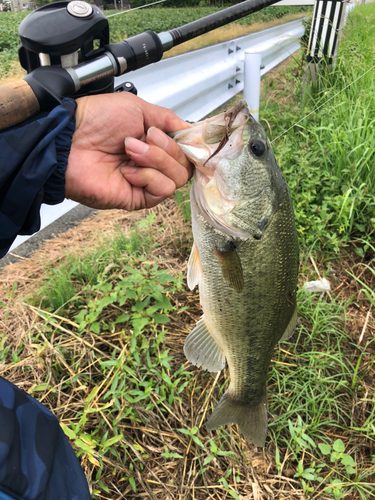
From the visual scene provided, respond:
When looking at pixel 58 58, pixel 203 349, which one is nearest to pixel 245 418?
pixel 203 349

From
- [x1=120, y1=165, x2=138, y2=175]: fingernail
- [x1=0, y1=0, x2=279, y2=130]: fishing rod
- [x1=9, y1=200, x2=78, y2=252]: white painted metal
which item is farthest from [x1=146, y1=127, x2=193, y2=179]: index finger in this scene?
[x1=9, y1=200, x2=78, y2=252]: white painted metal

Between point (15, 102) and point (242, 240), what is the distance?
1.00 metres

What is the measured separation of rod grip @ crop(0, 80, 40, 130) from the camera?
1.25 m

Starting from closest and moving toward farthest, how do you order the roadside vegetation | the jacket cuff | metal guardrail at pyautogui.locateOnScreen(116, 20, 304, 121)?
1. the jacket cuff
2. the roadside vegetation
3. metal guardrail at pyautogui.locateOnScreen(116, 20, 304, 121)

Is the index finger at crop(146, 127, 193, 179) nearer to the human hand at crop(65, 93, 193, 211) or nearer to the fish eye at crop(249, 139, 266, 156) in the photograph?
the human hand at crop(65, 93, 193, 211)

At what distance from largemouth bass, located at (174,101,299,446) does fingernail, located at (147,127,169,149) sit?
4.1 inches

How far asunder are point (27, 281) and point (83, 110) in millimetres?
1479

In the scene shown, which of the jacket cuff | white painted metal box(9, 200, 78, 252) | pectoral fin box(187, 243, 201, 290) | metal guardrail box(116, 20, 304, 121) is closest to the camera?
the jacket cuff

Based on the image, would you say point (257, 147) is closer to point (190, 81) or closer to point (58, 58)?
point (58, 58)

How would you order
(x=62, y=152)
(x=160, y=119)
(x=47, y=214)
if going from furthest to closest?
(x=47, y=214) → (x=160, y=119) → (x=62, y=152)

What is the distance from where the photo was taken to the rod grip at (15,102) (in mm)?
1247

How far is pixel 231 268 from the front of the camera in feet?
5.28

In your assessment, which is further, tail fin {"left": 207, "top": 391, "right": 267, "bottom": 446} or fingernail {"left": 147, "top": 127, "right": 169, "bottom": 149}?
Result: tail fin {"left": 207, "top": 391, "right": 267, "bottom": 446}

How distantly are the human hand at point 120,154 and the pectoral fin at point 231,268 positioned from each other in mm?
362
